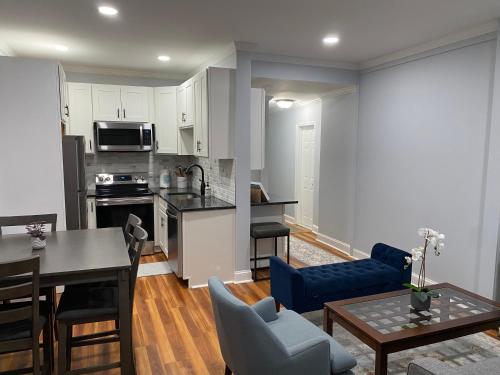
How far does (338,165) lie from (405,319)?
11.4 ft

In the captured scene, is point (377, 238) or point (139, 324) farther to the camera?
point (377, 238)

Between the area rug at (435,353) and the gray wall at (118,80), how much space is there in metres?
4.55

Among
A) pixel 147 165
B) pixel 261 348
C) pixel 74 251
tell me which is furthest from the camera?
pixel 147 165

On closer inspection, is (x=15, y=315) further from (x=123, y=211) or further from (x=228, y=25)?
(x=123, y=211)

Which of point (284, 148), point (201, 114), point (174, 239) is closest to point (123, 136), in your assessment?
point (201, 114)

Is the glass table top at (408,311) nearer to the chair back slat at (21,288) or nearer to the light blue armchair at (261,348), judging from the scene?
the light blue armchair at (261,348)

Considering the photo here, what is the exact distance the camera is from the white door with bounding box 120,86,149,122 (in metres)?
5.40

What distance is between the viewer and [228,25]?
3.49 metres

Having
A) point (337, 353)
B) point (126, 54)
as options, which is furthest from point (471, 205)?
point (126, 54)

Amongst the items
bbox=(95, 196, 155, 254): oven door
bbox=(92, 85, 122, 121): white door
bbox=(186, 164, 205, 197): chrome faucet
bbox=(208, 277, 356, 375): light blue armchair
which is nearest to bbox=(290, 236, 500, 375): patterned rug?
bbox=(208, 277, 356, 375): light blue armchair

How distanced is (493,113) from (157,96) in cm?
425

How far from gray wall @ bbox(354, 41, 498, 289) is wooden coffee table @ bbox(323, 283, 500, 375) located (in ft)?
3.77

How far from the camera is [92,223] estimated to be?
194 inches

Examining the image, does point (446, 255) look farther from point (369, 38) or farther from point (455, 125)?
point (369, 38)
